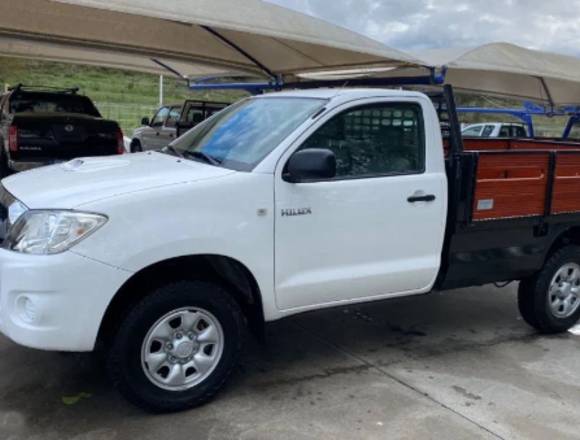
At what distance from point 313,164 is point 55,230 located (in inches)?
58.7

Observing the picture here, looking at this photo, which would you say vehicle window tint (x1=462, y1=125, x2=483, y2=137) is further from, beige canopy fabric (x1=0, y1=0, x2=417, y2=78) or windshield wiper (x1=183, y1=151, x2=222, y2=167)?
windshield wiper (x1=183, y1=151, x2=222, y2=167)

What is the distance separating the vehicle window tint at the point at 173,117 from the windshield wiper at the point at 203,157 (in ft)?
36.3

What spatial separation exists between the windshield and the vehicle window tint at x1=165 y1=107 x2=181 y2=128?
1070 cm

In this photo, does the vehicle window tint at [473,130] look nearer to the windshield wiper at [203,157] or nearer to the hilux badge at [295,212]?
the windshield wiper at [203,157]

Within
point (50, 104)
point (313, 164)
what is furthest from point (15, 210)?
point (50, 104)

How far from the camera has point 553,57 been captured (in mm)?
8359

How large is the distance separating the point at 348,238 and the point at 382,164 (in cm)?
62

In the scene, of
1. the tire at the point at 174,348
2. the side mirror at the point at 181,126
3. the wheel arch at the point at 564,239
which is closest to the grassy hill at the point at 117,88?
the side mirror at the point at 181,126

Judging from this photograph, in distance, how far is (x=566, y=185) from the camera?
5121 millimetres

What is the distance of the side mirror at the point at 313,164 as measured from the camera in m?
3.69

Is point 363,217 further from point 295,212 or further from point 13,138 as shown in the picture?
point 13,138

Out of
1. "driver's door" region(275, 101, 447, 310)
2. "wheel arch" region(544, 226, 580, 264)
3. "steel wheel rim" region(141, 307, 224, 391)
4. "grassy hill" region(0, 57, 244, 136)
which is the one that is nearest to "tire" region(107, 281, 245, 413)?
"steel wheel rim" region(141, 307, 224, 391)

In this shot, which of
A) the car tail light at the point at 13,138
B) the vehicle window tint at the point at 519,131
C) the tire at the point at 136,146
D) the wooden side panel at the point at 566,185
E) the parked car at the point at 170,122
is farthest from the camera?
the tire at the point at 136,146

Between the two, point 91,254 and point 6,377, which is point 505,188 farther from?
point 6,377
